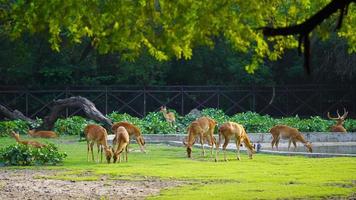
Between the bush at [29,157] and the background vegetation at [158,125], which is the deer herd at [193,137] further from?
the background vegetation at [158,125]

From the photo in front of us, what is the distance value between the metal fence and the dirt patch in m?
25.5

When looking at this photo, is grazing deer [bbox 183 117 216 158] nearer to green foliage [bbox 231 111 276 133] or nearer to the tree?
green foliage [bbox 231 111 276 133]

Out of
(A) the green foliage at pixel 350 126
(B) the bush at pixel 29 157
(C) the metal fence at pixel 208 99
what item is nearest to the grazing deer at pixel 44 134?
(B) the bush at pixel 29 157

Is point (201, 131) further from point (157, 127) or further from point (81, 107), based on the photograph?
point (81, 107)

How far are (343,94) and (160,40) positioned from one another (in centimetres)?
3353

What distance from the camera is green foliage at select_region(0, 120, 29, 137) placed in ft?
108

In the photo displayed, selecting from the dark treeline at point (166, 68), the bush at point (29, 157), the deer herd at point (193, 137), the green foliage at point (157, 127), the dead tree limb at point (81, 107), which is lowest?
the bush at point (29, 157)

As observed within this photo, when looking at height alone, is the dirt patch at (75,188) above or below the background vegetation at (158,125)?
below

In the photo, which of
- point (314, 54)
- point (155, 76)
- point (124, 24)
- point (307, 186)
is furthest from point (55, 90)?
point (124, 24)

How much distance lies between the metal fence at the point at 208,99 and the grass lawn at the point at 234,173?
728 inches

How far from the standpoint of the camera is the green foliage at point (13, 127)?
32.8 metres

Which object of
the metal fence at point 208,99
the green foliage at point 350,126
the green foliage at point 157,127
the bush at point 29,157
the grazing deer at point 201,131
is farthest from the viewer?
the metal fence at point 208,99

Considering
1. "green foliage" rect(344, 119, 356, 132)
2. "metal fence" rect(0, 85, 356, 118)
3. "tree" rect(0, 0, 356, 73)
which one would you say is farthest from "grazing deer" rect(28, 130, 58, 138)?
"tree" rect(0, 0, 356, 73)

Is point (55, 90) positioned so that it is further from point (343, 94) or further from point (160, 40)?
point (160, 40)
